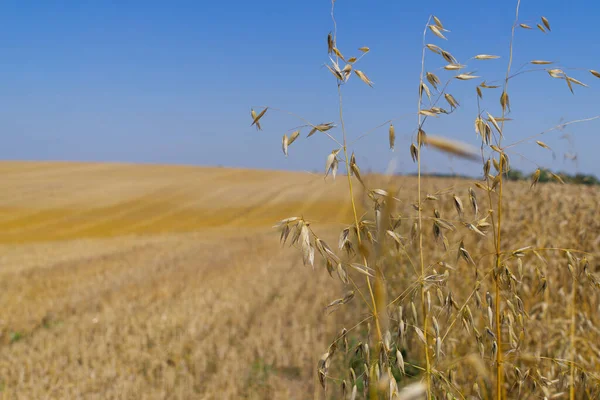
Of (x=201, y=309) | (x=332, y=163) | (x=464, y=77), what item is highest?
(x=464, y=77)

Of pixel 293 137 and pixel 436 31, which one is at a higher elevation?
pixel 436 31

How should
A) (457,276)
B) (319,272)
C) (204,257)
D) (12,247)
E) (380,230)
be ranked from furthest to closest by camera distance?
(12,247), (204,257), (319,272), (457,276), (380,230)

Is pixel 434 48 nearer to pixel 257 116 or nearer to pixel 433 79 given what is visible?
pixel 433 79

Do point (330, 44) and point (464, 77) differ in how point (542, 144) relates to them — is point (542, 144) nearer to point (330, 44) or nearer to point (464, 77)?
point (464, 77)

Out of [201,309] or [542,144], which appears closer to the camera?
[542,144]

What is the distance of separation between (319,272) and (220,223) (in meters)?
16.5

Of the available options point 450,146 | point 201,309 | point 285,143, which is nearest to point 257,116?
point 285,143

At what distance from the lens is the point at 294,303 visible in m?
6.73

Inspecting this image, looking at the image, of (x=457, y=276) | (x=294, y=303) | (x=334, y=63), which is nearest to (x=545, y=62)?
(x=334, y=63)

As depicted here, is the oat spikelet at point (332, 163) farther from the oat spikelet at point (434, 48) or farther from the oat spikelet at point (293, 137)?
the oat spikelet at point (434, 48)

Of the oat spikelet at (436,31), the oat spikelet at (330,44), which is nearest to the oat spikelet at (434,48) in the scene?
the oat spikelet at (436,31)

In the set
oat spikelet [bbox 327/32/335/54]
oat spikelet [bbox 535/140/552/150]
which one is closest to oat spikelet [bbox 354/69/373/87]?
oat spikelet [bbox 327/32/335/54]

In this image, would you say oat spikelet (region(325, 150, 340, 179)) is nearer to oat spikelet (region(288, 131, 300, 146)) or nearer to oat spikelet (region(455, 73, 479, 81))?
oat spikelet (region(288, 131, 300, 146))

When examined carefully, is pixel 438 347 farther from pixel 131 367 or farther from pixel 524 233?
pixel 131 367
